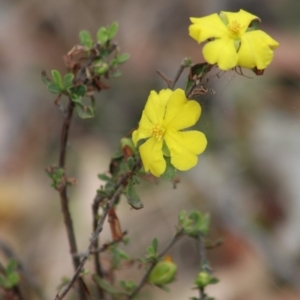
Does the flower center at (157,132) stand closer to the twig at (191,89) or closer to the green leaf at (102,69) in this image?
the twig at (191,89)

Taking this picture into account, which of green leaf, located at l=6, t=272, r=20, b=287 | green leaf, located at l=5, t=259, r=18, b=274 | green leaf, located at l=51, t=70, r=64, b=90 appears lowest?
green leaf, located at l=6, t=272, r=20, b=287

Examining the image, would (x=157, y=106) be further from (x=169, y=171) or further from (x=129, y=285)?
(x=129, y=285)

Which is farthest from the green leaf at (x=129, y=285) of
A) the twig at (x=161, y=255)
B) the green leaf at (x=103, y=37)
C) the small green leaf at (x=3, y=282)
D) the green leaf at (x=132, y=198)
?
the green leaf at (x=103, y=37)

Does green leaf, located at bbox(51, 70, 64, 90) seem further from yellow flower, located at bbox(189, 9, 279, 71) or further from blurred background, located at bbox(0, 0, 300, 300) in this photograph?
blurred background, located at bbox(0, 0, 300, 300)

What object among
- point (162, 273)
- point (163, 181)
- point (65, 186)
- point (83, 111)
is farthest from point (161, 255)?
point (163, 181)

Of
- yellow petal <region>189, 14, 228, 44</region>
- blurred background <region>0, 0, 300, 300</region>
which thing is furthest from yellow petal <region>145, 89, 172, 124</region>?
blurred background <region>0, 0, 300, 300</region>

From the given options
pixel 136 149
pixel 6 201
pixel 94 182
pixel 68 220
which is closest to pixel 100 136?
pixel 94 182
